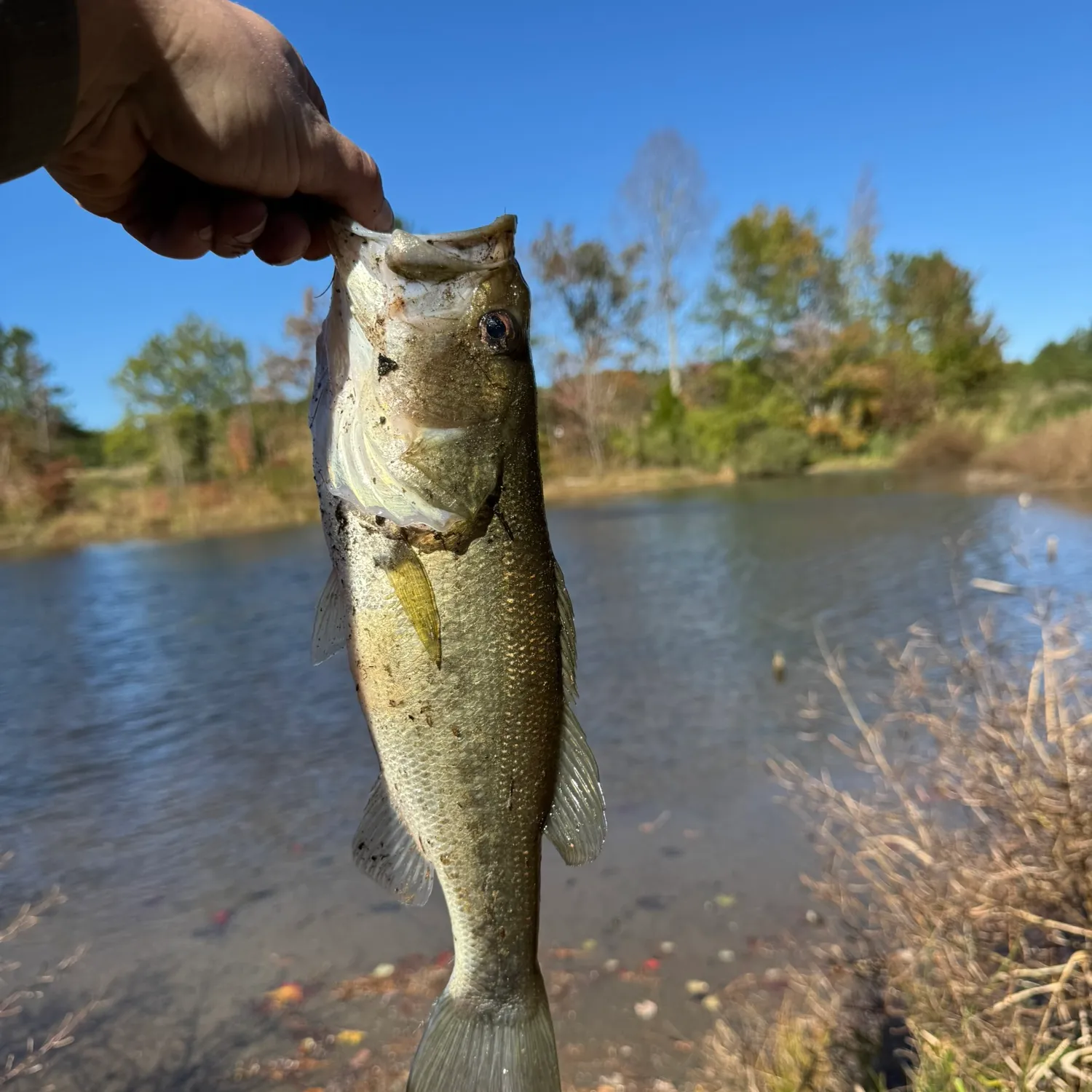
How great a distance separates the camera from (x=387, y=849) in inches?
70.3

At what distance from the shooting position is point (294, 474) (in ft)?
102

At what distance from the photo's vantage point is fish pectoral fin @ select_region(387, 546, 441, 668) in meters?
1.64

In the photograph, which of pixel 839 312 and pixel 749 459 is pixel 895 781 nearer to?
pixel 749 459

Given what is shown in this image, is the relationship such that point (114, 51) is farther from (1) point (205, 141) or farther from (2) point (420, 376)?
(2) point (420, 376)

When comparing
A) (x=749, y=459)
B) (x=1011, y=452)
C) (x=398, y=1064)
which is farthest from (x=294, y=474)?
(x=398, y=1064)

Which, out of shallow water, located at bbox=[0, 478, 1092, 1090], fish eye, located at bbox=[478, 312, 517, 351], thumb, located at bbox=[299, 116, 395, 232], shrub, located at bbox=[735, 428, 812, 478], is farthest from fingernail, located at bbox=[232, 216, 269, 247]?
shrub, located at bbox=[735, 428, 812, 478]

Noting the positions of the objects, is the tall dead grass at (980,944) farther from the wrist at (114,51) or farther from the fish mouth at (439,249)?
the wrist at (114,51)

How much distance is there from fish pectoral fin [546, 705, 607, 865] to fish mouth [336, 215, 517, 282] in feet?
2.99

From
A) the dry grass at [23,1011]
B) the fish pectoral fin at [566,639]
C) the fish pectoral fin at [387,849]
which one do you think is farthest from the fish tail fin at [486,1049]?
Result: the dry grass at [23,1011]

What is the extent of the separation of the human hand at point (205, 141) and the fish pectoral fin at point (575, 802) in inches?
47.9

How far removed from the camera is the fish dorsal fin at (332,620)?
172 centimetres

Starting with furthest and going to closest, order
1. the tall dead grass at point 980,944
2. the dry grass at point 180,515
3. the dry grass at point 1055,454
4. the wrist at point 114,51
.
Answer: the dry grass at point 180,515 < the dry grass at point 1055,454 < the tall dead grass at point 980,944 < the wrist at point 114,51

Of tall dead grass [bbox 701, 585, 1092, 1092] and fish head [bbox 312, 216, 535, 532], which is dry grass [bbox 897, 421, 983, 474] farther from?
fish head [bbox 312, 216, 535, 532]

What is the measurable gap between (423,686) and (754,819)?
5.02m
